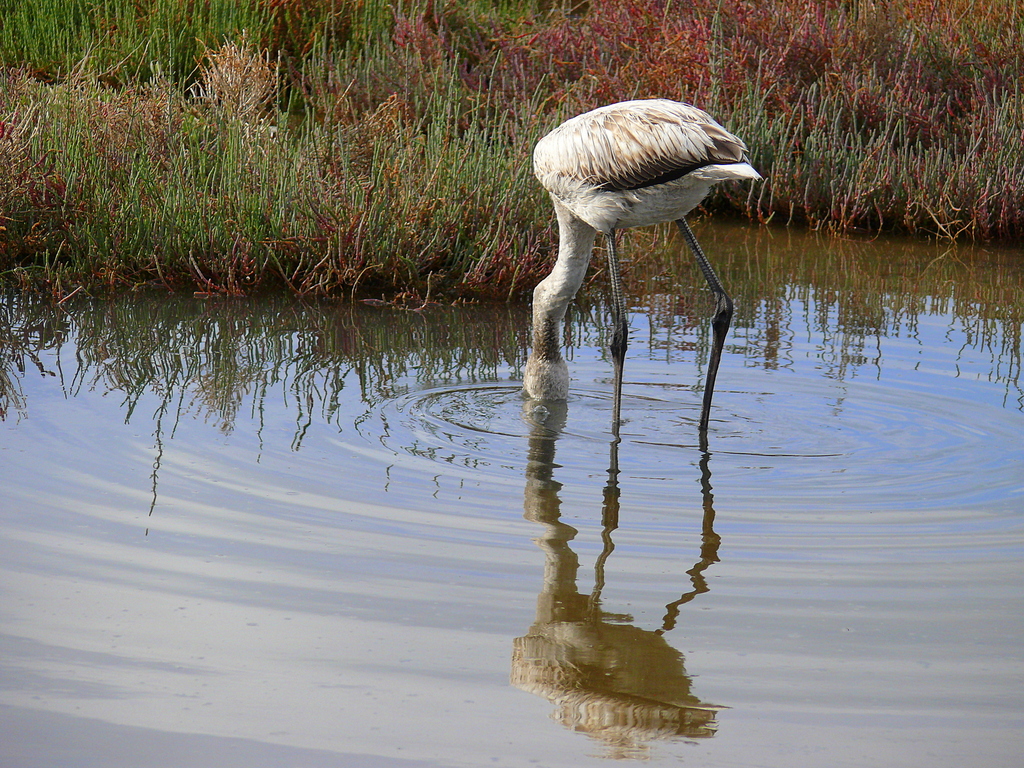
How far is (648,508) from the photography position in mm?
4359

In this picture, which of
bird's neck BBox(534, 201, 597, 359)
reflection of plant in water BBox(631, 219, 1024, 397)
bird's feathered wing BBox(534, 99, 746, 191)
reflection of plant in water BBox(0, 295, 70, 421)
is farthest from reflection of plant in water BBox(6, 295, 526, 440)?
bird's feathered wing BBox(534, 99, 746, 191)

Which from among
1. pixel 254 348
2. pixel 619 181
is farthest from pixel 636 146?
pixel 254 348

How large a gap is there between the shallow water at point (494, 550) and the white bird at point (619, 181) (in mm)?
287

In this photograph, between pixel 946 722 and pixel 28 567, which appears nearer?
pixel 946 722

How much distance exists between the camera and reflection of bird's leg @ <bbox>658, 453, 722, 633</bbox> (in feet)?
11.5

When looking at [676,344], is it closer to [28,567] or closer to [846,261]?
[846,261]

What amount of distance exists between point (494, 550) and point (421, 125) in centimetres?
726

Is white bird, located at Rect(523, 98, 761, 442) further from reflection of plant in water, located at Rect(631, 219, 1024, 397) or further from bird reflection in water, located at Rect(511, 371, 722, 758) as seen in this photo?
bird reflection in water, located at Rect(511, 371, 722, 758)

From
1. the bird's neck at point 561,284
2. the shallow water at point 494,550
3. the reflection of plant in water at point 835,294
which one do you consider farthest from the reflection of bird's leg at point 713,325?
the reflection of plant in water at point 835,294

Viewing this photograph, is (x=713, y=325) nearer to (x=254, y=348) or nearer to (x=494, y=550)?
(x=494, y=550)

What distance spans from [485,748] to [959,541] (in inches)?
78.1

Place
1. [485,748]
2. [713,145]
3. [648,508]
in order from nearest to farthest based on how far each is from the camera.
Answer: [485,748], [648,508], [713,145]

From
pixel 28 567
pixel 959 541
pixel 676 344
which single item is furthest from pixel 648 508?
pixel 676 344

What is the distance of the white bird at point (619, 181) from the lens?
484 centimetres
